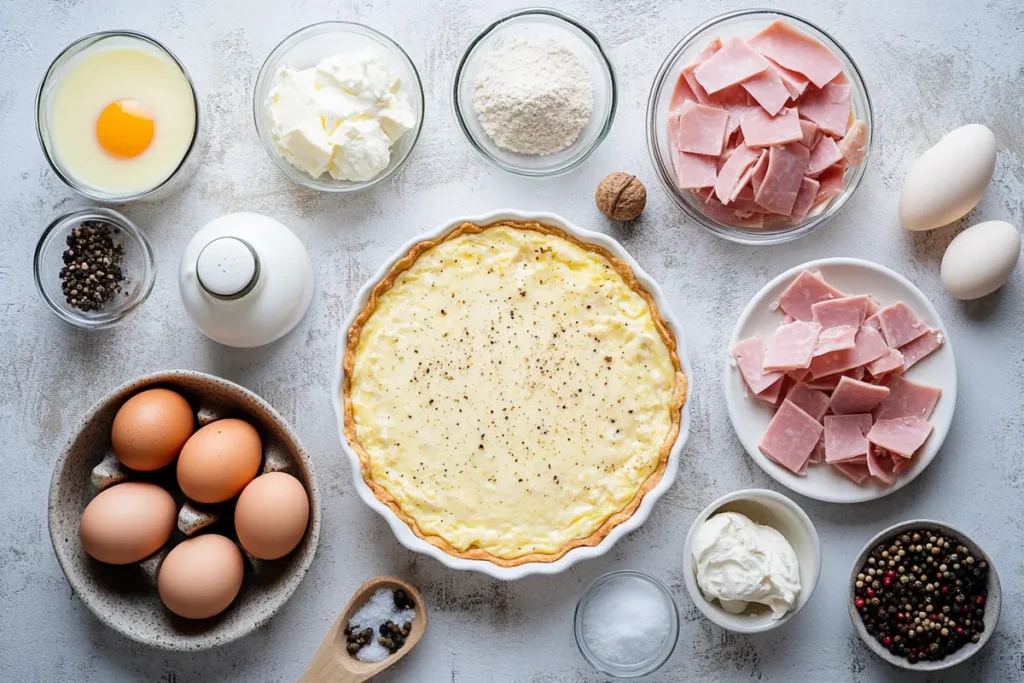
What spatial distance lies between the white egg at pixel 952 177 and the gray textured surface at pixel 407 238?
0.13m

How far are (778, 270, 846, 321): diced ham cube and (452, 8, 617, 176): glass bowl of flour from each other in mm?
709

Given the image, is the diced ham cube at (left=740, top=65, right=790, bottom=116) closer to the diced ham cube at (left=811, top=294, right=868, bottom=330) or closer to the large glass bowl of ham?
the large glass bowl of ham

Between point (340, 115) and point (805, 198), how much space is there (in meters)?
1.35

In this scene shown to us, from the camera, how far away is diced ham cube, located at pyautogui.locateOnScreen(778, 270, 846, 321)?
2344 mm

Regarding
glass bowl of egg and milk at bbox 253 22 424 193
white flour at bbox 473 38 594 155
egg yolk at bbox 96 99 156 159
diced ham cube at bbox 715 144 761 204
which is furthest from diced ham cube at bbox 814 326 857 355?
egg yolk at bbox 96 99 156 159

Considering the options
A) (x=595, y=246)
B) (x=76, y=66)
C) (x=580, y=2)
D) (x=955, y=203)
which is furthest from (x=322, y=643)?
(x=955, y=203)

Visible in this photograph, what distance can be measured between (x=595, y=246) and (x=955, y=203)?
1.05 meters

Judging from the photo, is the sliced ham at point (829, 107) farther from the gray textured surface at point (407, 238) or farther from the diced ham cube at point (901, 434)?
the diced ham cube at point (901, 434)

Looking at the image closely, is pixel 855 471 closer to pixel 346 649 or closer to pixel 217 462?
pixel 346 649

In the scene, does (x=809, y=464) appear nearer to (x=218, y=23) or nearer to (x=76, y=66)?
(x=218, y=23)

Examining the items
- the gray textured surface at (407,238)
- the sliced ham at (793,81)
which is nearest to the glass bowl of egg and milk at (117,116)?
the gray textured surface at (407,238)

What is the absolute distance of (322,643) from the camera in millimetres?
2334

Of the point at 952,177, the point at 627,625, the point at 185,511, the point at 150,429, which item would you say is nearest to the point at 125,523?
the point at 185,511

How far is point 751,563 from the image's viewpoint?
218 centimetres
